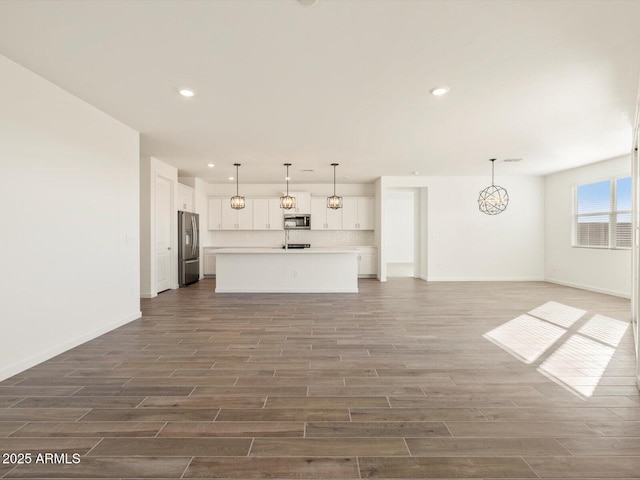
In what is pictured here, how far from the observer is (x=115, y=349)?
10.8 ft

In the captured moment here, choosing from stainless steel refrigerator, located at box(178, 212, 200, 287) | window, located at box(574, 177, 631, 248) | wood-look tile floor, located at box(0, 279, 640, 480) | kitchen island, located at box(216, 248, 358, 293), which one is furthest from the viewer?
stainless steel refrigerator, located at box(178, 212, 200, 287)

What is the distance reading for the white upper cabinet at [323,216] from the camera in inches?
358

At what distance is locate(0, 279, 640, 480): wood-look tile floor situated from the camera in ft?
5.38

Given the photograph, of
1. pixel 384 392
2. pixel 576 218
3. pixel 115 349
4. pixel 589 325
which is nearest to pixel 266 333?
pixel 115 349

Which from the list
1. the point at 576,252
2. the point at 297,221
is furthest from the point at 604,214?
the point at 297,221

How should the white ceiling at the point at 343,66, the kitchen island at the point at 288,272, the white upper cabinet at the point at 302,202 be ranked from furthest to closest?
1. the white upper cabinet at the point at 302,202
2. the kitchen island at the point at 288,272
3. the white ceiling at the point at 343,66

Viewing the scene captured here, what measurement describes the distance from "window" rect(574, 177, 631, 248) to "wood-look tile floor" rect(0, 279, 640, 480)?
3028mm

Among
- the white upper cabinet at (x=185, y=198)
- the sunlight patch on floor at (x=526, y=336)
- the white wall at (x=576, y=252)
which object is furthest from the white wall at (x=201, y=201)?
the white wall at (x=576, y=252)

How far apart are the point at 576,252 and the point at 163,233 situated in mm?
9244

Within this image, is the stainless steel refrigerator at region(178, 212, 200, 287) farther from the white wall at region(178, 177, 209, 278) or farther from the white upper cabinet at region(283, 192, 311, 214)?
the white upper cabinet at region(283, 192, 311, 214)

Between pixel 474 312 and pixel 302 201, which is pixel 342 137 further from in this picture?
pixel 302 201

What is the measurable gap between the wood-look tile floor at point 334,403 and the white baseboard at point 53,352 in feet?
0.33

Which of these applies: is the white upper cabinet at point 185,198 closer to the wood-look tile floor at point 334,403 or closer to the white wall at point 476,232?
the wood-look tile floor at point 334,403

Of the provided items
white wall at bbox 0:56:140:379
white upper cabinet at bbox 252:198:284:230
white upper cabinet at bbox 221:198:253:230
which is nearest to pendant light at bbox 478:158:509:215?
white upper cabinet at bbox 252:198:284:230
